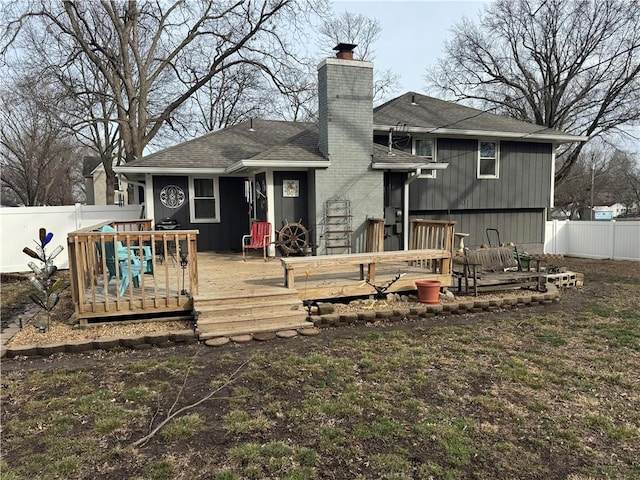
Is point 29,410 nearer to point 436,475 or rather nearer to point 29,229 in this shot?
point 436,475

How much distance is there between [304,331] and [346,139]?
15.8 ft

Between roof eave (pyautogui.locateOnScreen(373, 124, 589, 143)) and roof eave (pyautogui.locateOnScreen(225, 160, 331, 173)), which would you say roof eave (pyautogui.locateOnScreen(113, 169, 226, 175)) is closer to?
roof eave (pyautogui.locateOnScreen(225, 160, 331, 173))

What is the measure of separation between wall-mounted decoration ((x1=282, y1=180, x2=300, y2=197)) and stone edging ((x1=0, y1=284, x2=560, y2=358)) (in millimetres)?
3950

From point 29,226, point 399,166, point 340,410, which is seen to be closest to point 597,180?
point 399,166

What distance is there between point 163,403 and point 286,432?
1132mm

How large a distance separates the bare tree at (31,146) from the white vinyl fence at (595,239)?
2040 centimetres

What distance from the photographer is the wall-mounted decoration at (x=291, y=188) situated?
887 cm

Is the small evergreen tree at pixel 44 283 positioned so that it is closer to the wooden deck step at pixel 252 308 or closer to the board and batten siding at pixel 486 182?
the wooden deck step at pixel 252 308

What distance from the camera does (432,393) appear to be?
3.46 m

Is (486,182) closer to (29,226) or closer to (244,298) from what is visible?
(244,298)

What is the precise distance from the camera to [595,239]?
13078 mm

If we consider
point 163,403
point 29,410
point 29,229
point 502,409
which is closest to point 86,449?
point 163,403

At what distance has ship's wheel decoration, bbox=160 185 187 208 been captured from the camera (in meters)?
9.77

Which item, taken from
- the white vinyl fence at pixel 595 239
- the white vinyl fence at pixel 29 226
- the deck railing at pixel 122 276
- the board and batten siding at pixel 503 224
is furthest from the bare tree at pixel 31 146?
the white vinyl fence at pixel 595 239
